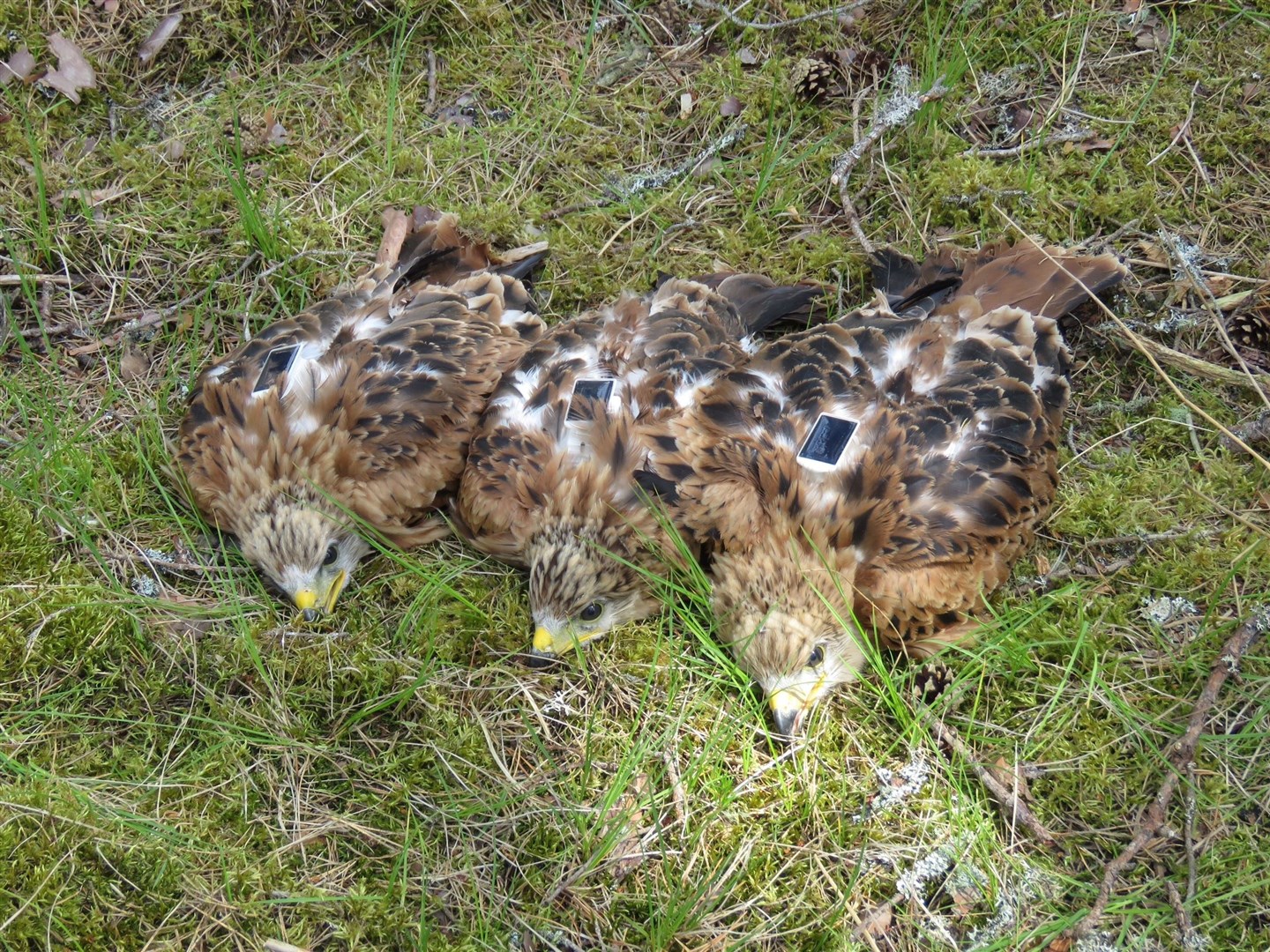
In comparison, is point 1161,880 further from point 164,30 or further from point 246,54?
point 164,30

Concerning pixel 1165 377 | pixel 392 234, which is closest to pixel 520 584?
pixel 392 234

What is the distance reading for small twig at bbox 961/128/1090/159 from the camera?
17.1ft

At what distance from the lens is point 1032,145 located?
17.1 feet

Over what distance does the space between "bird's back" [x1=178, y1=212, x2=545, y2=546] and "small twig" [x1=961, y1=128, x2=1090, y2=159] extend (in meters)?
2.43

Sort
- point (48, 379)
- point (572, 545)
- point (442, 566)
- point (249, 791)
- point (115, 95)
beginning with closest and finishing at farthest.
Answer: point (249, 791) < point (572, 545) < point (442, 566) < point (48, 379) < point (115, 95)

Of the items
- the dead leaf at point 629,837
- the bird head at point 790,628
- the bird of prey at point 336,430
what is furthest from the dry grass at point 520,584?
the bird of prey at point 336,430

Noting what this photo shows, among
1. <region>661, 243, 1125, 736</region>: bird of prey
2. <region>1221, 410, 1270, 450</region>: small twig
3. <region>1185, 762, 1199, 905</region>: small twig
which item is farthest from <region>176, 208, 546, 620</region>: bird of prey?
<region>1221, 410, 1270, 450</region>: small twig

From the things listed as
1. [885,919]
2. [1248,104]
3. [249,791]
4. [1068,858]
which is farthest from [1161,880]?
[1248,104]

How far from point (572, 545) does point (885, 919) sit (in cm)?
176

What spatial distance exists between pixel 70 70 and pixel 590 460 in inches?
148

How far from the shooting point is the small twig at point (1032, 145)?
5.21 m

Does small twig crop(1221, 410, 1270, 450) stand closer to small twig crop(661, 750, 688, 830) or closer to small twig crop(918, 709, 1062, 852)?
small twig crop(918, 709, 1062, 852)

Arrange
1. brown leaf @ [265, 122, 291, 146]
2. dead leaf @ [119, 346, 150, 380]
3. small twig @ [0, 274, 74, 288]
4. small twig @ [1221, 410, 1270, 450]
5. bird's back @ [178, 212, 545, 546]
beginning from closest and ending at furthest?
bird's back @ [178, 212, 545, 546] < small twig @ [1221, 410, 1270, 450] < dead leaf @ [119, 346, 150, 380] < small twig @ [0, 274, 74, 288] < brown leaf @ [265, 122, 291, 146]

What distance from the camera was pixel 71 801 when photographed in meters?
3.69
